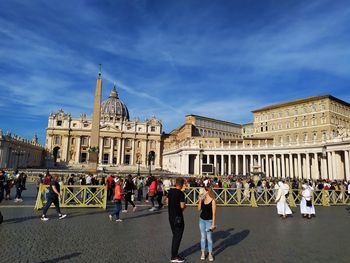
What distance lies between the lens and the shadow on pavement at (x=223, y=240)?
6609 mm

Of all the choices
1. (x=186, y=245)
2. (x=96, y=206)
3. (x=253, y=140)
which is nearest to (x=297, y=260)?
(x=186, y=245)

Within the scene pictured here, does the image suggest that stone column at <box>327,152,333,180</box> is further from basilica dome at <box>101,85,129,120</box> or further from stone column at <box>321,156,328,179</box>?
basilica dome at <box>101,85,129,120</box>

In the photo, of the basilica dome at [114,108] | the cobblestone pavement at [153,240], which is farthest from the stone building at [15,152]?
the cobblestone pavement at [153,240]

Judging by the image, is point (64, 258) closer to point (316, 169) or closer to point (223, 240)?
point (223, 240)

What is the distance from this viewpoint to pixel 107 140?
92.0 m

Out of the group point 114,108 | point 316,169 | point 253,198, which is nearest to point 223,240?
point 253,198

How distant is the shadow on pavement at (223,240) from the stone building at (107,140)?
256 ft

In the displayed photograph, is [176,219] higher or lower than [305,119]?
lower

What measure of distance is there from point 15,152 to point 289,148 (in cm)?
5348

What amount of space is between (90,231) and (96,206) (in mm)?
5785

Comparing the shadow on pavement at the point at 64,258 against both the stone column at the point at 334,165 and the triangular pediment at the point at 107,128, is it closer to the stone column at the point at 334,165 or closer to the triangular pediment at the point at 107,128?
the stone column at the point at 334,165

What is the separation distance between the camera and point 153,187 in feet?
45.3

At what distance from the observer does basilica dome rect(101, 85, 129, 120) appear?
359 feet

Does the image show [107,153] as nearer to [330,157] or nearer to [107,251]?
[330,157]
